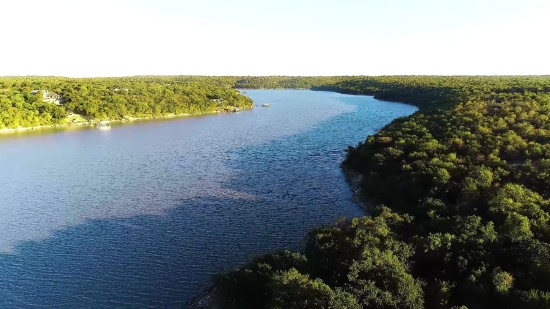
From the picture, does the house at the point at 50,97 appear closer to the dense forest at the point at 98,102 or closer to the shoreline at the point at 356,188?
the dense forest at the point at 98,102

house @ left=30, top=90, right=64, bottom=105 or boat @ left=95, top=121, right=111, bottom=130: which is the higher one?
house @ left=30, top=90, right=64, bottom=105

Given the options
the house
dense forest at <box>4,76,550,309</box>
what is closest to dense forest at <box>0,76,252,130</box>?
the house

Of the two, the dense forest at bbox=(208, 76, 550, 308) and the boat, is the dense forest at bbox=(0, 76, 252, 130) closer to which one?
the boat

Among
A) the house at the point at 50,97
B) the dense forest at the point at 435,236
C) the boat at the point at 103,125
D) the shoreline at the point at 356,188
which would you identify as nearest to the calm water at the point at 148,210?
the shoreline at the point at 356,188

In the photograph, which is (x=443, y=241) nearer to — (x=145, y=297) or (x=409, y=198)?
(x=409, y=198)

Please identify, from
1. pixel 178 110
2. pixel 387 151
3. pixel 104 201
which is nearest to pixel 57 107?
pixel 178 110
